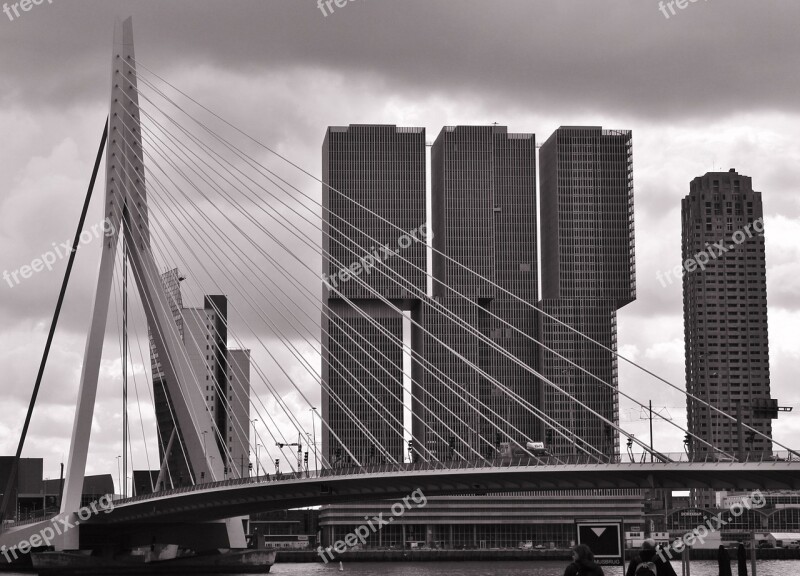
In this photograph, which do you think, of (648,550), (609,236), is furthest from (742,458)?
(609,236)

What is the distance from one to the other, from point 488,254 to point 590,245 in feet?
38.6

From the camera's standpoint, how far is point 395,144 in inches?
6481

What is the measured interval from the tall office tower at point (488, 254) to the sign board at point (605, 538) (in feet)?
458

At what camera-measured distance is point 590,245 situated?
16662 cm

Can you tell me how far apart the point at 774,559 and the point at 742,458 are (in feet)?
217

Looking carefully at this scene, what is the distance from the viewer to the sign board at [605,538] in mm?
17562

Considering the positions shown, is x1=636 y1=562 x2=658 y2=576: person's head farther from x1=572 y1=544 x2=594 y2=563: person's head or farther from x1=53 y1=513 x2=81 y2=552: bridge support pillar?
x1=53 y1=513 x2=81 y2=552: bridge support pillar

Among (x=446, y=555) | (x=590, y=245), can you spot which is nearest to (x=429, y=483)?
(x=446, y=555)

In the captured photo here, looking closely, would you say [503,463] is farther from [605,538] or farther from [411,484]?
[605,538]

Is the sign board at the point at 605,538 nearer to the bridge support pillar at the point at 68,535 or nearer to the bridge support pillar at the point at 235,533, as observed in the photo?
the bridge support pillar at the point at 68,535

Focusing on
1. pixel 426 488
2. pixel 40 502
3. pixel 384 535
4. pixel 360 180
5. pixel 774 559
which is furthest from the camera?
pixel 360 180

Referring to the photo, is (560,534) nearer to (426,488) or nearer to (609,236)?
(609,236)

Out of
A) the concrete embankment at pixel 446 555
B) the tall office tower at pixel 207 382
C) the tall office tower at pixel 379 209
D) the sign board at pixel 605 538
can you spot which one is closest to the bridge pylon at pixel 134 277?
the sign board at pixel 605 538

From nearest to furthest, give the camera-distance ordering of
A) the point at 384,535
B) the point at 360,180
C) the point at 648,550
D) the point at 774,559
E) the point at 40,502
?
the point at 648,550, the point at 774,559, the point at 384,535, the point at 40,502, the point at 360,180
